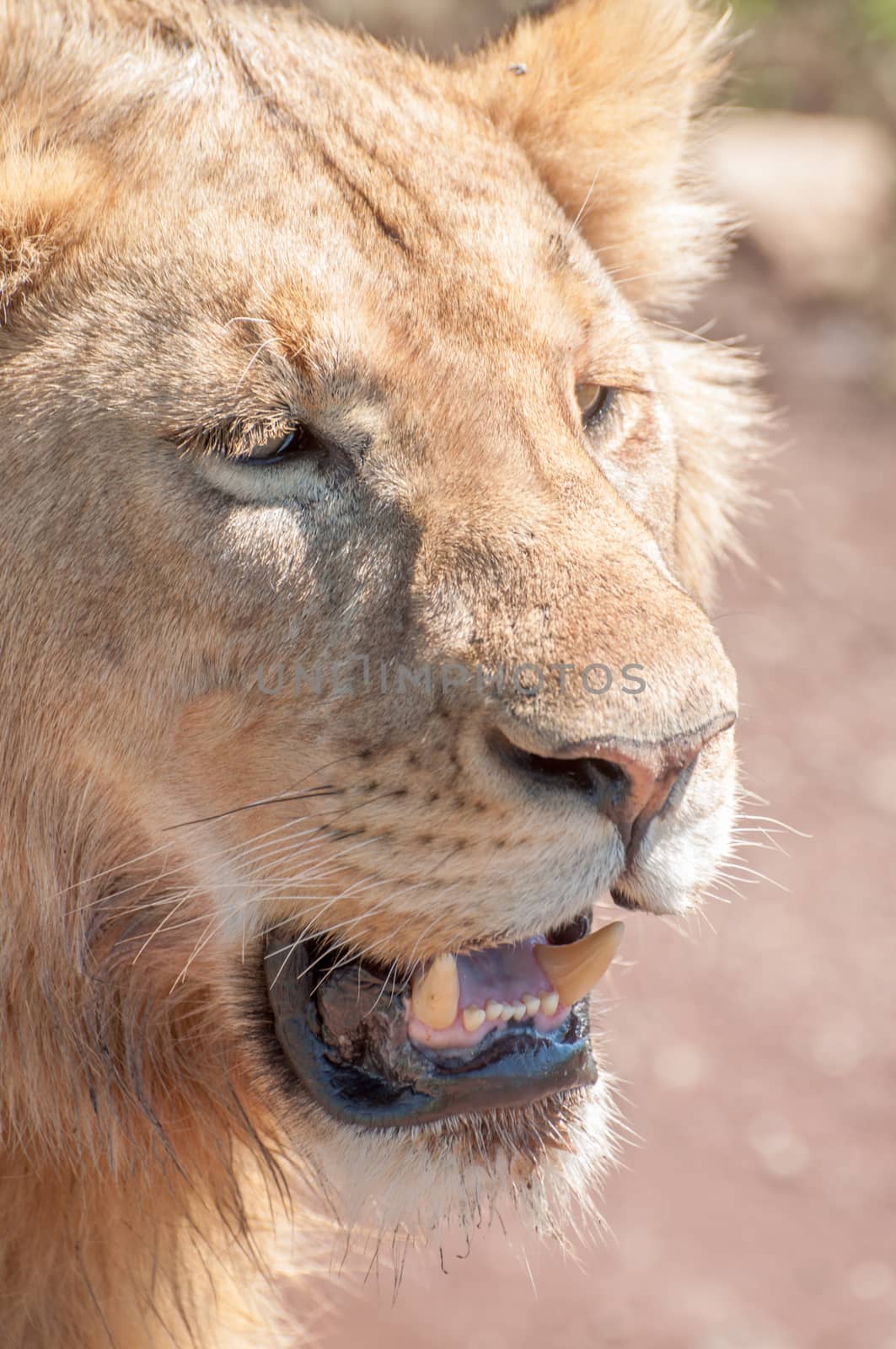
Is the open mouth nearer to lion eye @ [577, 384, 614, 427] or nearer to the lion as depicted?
the lion

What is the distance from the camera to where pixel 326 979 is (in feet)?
6.26

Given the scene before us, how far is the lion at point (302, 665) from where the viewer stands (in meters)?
1.70

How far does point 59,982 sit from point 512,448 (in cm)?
86

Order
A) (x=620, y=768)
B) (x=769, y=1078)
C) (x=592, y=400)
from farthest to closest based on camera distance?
1. (x=769, y=1078)
2. (x=592, y=400)
3. (x=620, y=768)

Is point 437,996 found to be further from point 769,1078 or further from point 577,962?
point 769,1078

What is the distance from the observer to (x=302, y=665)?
1786 millimetres

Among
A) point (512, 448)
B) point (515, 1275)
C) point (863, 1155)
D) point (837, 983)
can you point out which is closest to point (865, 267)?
point (837, 983)

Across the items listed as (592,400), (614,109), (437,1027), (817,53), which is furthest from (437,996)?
(817,53)

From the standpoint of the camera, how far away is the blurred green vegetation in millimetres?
8992

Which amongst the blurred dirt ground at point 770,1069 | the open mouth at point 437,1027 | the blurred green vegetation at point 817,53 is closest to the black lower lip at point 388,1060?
the open mouth at point 437,1027

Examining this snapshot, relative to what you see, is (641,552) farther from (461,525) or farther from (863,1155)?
(863,1155)

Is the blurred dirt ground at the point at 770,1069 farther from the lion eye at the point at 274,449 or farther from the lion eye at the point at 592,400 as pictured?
the lion eye at the point at 274,449

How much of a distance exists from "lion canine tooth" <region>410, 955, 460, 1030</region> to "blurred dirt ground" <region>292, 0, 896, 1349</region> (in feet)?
1.90

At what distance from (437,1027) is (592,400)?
2.85ft
